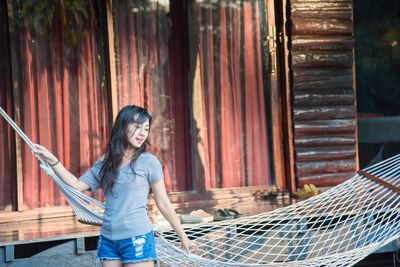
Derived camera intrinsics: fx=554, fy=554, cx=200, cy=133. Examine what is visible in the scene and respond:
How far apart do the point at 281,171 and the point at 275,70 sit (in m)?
0.96

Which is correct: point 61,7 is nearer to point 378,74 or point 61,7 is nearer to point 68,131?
point 68,131

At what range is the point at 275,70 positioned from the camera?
5219 millimetres

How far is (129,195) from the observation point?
7.89 ft

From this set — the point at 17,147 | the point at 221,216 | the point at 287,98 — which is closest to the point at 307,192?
the point at 287,98

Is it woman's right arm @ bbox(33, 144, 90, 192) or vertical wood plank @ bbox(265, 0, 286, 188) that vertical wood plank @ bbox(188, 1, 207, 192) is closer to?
vertical wood plank @ bbox(265, 0, 286, 188)

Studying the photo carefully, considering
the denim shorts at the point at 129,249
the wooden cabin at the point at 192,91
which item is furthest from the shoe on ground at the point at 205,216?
the denim shorts at the point at 129,249

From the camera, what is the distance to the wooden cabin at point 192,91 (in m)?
4.75

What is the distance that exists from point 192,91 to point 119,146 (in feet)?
8.85

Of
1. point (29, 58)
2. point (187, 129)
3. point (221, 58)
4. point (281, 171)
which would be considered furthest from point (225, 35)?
point (29, 58)

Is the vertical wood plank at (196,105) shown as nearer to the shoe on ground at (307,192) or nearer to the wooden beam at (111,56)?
the wooden beam at (111,56)

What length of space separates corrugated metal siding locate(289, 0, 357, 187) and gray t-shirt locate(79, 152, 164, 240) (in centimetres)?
290

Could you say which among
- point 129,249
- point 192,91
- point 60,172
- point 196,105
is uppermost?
point 192,91

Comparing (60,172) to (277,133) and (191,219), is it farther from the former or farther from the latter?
(277,133)

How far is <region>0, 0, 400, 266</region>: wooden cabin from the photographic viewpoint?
4754mm
